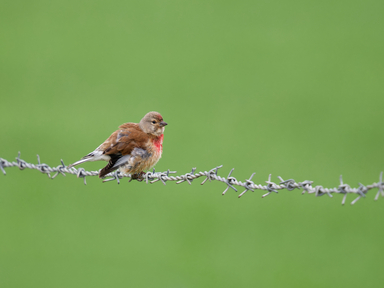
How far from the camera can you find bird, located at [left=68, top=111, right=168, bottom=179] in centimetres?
425

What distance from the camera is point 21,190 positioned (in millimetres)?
8766

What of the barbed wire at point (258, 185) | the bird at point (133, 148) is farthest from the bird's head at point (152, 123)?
the barbed wire at point (258, 185)

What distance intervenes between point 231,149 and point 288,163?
128 centimetres

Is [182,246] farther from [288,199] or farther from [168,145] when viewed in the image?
[168,145]

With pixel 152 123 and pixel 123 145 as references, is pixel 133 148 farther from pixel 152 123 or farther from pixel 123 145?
pixel 152 123

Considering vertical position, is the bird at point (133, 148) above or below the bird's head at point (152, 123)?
below

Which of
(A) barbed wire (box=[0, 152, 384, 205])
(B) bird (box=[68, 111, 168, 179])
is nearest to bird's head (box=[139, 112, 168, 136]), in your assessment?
(B) bird (box=[68, 111, 168, 179])

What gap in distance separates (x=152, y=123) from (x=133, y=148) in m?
0.34

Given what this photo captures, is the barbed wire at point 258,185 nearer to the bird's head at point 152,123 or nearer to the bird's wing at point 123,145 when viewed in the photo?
the bird's wing at point 123,145

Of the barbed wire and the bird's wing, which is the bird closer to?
the bird's wing

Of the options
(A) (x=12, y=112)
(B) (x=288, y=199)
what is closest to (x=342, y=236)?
(B) (x=288, y=199)

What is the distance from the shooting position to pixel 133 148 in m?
4.34

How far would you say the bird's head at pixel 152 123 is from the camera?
4.49 metres

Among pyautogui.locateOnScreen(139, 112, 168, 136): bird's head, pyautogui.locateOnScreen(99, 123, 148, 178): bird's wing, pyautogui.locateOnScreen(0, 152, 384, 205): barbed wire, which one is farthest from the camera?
pyautogui.locateOnScreen(139, 112, 168, 136): bird's head
